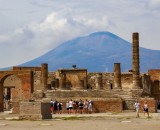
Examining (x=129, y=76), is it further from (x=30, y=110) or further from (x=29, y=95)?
(x=30, y=110)

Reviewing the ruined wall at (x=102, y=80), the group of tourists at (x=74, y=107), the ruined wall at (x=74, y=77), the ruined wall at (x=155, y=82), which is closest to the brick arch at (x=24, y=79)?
the ruined wall at (x=74, y=77)

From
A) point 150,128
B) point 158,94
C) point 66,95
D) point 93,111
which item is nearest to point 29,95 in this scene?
point 66,95

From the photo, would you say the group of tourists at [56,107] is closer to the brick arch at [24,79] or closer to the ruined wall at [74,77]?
the brick arch at [24,79]

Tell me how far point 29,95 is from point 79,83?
976 cm

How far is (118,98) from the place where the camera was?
49438mm

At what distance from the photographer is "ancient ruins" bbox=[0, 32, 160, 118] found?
159 feet

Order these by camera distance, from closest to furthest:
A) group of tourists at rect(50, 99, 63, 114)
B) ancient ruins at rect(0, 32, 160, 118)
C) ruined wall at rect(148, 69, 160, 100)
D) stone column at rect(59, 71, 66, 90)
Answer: group of tourists at rect(50, 99, 63, 114) → ancient ruins at rect(0, 32, 160, 118) → stone column at rect(59, 71, 66, 90) → ruined wall at rect(148, 69, 160, 100)

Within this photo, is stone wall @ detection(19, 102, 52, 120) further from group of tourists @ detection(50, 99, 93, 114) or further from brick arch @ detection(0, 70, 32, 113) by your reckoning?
brick arch @ detection(0, 70, 32, 113)

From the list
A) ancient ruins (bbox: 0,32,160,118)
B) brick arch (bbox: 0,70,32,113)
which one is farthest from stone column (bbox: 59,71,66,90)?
brick arch (bbox: 0,70,32,113)

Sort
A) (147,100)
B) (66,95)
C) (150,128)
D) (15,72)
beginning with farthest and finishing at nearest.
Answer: (15,72), (66,95), (147,100), (150,128)

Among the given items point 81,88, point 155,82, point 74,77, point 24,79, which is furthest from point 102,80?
point 24,79

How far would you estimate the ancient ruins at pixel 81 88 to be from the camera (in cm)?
4838

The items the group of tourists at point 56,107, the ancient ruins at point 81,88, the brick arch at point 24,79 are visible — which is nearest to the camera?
the group of tourists at point 56,107

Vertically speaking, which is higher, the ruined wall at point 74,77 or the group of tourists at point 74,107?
the ruined wall at point 74,77
